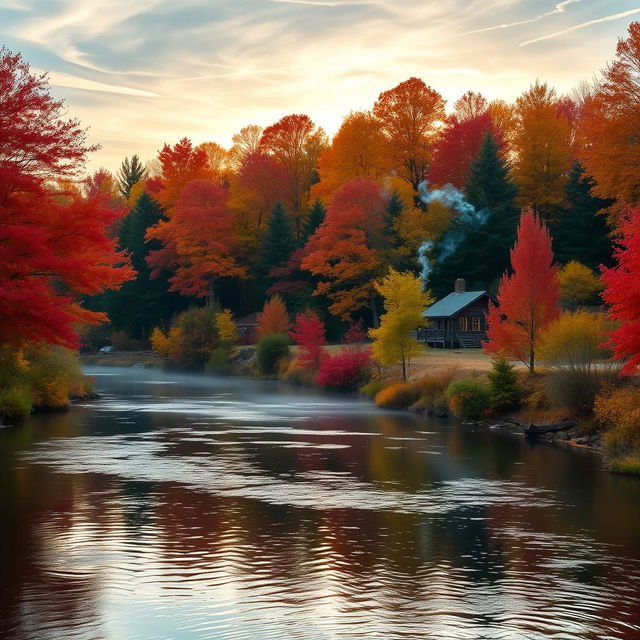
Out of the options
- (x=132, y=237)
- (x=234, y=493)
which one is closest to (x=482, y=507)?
(x=234, y=493)

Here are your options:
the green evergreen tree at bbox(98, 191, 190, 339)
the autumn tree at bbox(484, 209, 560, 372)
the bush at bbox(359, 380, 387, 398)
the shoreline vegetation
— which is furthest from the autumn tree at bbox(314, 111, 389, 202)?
the autumn tree at bbox(484, 209, 560, 372)

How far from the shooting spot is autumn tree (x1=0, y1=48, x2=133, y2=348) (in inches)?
1243

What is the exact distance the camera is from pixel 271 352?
74.2m

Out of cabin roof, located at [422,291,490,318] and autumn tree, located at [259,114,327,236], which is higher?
autumn tree, located at [259,114,327,236]

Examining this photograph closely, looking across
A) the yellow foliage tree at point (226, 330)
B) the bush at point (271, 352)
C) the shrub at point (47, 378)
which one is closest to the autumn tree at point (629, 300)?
the shrub at point (47, 378)

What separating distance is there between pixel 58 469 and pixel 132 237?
7877 centimetres

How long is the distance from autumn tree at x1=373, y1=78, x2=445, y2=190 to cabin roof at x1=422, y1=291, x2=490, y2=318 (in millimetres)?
21094

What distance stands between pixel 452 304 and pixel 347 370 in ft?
47.7

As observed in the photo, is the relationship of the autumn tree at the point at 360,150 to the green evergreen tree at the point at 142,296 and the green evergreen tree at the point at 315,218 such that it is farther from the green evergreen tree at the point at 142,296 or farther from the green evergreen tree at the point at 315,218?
the green evergreen tree at the point at 142,296

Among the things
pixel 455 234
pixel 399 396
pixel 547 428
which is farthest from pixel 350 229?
pixel 547 428

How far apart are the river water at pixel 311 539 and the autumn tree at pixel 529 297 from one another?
9.41 m

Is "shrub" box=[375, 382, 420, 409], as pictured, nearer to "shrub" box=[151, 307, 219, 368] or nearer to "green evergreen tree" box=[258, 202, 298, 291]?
"shrub" box=[151, 307, 219, 368]

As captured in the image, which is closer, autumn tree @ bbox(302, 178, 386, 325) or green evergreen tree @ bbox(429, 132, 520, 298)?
green evergreen tree @ bbox(429, 132, 520, 298)

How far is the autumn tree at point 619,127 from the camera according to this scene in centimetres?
5544
